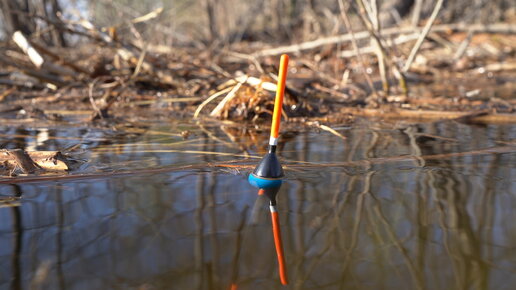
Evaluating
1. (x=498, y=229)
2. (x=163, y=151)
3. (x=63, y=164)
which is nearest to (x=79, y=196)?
(x=63, y=164)

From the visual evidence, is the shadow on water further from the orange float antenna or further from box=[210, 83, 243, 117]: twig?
box=[210, 83, 243, 117]: twig

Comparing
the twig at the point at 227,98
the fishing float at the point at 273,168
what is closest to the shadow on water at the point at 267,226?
the fishing float at the point at 273,168

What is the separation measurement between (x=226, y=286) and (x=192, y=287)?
0.07 m

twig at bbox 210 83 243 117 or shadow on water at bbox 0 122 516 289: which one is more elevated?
twig at bbox 210 83 243 117

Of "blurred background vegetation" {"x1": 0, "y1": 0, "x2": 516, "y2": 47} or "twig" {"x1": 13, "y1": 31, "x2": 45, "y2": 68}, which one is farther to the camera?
"blurred background vegetation" {"x1": 0, "y1": 0, "x2": 516, "y2": 47}

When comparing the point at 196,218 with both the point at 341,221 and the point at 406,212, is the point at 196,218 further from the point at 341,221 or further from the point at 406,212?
the point at 406,212

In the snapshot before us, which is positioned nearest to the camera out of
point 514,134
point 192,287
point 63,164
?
point 192,287

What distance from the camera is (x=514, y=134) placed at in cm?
218

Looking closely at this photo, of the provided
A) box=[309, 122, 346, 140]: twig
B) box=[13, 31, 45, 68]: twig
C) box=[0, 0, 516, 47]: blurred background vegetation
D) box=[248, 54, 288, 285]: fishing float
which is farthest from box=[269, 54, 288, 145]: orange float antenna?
box=[0, 0, 516, 47]: blurred background vegetation

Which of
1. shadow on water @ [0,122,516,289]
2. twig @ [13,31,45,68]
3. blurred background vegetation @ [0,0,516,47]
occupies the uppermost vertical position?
blurred background vegetation @ [0,0,516,47]

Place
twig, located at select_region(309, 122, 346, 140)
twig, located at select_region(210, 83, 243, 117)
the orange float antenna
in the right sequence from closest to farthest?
the orange float antenna → twig, located at select_region(309, 122, 346, 140) → twig, located at select_region(210, 83, 243, 117)

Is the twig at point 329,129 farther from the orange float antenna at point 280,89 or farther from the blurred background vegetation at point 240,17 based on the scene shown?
the blurred background vegetation at point 240,17

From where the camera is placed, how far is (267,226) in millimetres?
1133

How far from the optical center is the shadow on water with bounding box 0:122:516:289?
900 mm
